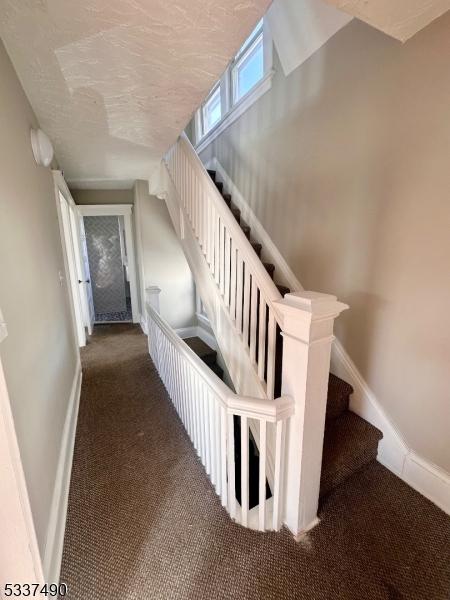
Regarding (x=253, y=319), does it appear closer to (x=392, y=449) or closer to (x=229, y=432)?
(x=229, y=432)

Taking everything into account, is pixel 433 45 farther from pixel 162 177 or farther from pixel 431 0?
pixel 162 177

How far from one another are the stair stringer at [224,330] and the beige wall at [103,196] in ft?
5.81

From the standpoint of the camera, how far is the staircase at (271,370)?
1229mm

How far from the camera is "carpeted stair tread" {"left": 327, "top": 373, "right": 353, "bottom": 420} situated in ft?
5.98

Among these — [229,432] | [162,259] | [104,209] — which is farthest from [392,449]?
[104,209]

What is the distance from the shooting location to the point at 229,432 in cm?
136

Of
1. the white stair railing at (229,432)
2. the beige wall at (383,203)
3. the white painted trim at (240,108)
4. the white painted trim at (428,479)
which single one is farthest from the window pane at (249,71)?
the white painted trim at (428,479)

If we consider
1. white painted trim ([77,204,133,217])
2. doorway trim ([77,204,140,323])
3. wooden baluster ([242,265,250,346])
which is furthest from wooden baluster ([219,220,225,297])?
white painted trim ([77,204,133,217])

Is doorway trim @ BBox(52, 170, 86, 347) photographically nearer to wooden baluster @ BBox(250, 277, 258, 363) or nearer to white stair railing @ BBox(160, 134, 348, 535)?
white stair railing @ BBox(160, 134, 348, 535)

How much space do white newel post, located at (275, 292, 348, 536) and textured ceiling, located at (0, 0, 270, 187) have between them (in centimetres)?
111

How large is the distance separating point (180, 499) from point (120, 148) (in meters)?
2.73

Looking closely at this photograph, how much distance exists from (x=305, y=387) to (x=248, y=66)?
3.36m

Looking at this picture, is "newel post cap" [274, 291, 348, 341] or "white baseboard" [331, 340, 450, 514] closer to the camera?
"newel post cap" [274, 291, 348, 341]

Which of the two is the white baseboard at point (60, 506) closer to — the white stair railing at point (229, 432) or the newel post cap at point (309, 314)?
the white stair railing at point (229, 432)
